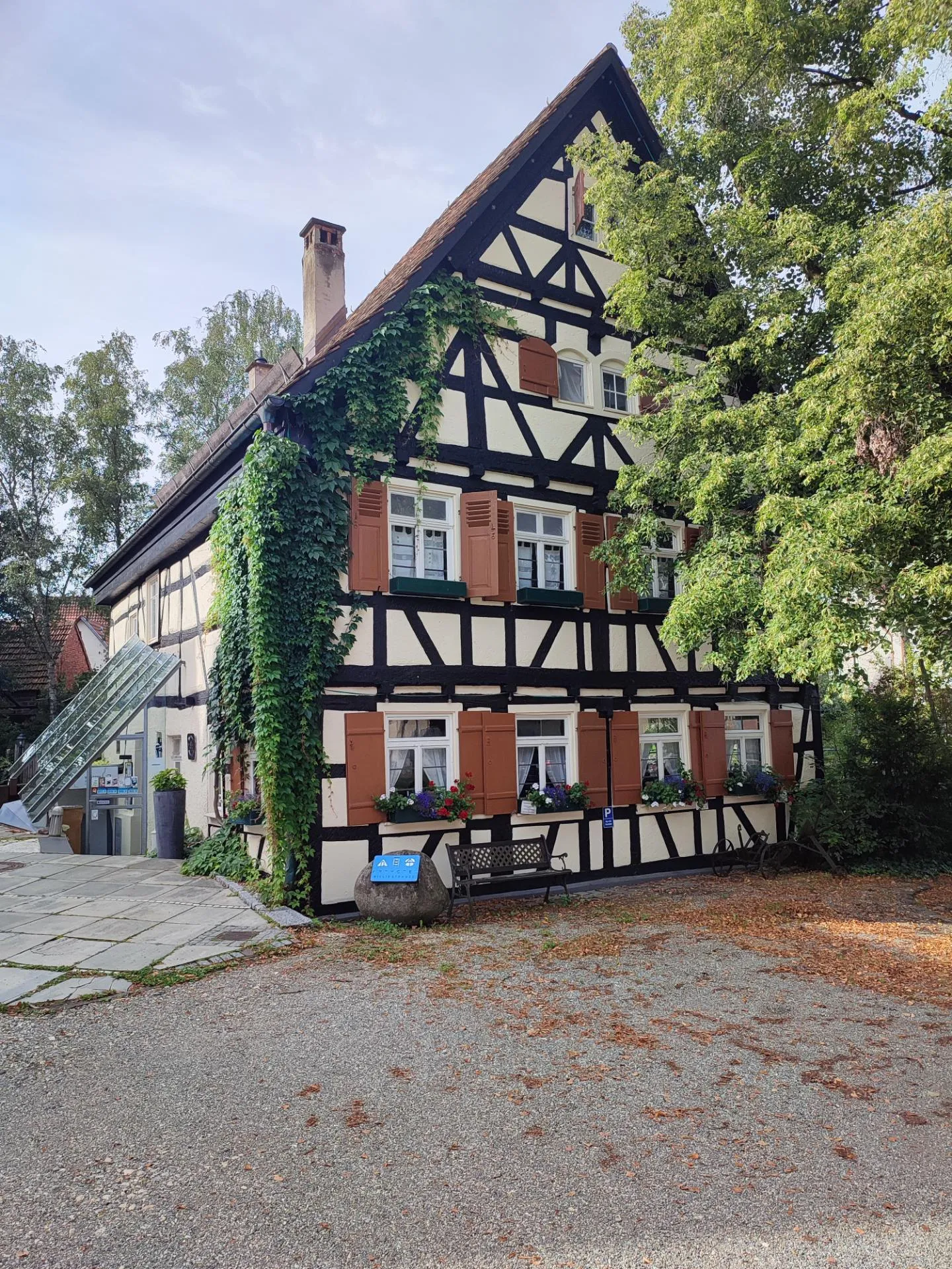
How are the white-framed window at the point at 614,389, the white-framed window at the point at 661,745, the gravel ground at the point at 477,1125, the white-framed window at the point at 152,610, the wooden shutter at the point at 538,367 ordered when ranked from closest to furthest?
Result: the gravel ground at the point at 477,1125, the wooden shutter at the point at 538,367, the white-framed window at the point at 661,745, the white-framed window at the point at 614,389, the white-framed window at the point at 152,610

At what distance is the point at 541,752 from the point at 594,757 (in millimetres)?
700

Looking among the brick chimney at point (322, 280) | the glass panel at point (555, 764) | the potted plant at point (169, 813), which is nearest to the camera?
the glass panel at point (555, 764)

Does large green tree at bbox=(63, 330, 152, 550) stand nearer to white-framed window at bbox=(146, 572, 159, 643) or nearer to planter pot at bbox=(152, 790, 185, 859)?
white-framed window at bbox=(146, 572, 159, 643)

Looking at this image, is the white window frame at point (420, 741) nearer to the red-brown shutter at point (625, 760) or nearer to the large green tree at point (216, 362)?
the red-brown shutter at point (625, 760)

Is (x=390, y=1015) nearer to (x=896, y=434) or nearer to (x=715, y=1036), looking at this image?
(x=715, y=1036)

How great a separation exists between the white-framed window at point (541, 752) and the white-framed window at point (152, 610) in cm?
709

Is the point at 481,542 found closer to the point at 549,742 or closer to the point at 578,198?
the point at 549,742

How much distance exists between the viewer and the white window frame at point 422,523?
9.91 metres

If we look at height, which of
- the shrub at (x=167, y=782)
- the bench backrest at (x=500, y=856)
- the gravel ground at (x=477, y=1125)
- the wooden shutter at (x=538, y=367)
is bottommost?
the gravel ground at (x=477, y=1125)

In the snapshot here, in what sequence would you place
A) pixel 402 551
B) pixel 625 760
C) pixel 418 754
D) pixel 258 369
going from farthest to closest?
pixel 258 369 < pixel 625 760 < pixel 402 551 < pixel 418 754

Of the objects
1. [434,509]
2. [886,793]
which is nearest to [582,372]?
[434,509]

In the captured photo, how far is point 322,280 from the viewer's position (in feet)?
41.9

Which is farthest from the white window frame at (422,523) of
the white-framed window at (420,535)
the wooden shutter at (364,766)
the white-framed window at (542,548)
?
the wooden shutter at (364,766)

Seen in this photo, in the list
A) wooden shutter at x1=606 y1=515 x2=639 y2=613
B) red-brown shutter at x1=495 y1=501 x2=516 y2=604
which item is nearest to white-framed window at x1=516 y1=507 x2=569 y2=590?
red-brown shutter at x1=495 y1=501 x2=516 y2=604
